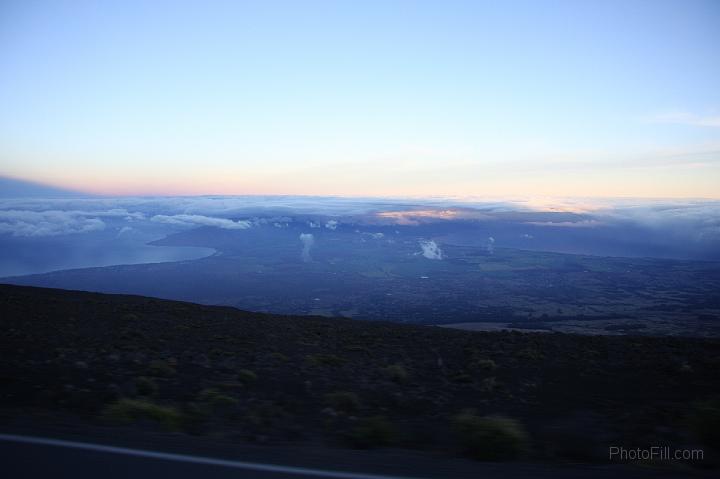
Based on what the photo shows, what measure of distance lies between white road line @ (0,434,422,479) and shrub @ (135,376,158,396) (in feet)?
11.6

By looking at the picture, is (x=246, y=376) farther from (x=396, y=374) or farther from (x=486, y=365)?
(x=486, y=365)

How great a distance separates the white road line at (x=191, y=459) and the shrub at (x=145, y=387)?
3.53m

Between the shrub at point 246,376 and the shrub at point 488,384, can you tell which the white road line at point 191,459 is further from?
the shrub at point 488,384

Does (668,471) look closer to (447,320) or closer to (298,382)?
(298,382)

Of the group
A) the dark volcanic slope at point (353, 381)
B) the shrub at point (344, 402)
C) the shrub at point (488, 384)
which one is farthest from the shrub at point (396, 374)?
the shrub at point (344, 402)

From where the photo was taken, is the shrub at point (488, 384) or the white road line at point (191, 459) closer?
the white road line at point (191, 459)

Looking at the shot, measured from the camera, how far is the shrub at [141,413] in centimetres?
643

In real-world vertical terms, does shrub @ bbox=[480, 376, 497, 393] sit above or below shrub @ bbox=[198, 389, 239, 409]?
below

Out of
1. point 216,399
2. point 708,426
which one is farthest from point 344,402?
point 708,426

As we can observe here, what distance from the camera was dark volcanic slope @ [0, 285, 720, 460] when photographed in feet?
21.6

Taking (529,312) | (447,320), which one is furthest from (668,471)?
(529,312)

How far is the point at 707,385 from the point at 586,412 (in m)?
5.91

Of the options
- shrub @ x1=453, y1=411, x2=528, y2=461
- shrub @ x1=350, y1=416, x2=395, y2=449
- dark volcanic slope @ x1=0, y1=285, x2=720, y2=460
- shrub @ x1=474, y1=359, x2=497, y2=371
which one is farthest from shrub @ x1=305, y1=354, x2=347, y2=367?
shrub @ x1=453, y1=411, x2=528, y2=461

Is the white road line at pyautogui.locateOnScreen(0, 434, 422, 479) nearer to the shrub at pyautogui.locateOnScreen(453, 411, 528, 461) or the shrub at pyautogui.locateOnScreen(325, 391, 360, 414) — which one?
the shrub at pyautogui.locateOnScreen(453, 411, 528, 461)
